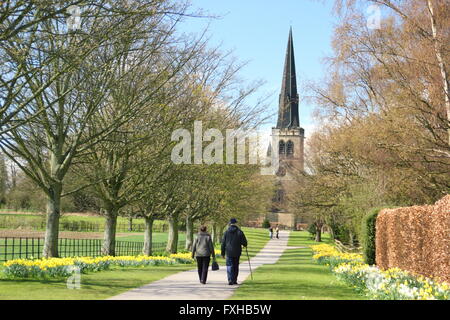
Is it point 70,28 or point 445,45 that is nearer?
point 70,28

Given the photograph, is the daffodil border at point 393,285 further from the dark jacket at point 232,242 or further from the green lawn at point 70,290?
the green lawn at point 70,290

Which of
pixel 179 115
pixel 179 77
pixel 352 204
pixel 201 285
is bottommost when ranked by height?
pixel 201 285

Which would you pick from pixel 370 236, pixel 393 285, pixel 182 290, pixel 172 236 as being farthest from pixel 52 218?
pixel 172 236

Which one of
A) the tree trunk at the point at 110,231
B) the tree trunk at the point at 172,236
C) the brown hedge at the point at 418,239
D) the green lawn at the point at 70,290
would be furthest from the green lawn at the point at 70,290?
the tree trunk at the point at 172,236

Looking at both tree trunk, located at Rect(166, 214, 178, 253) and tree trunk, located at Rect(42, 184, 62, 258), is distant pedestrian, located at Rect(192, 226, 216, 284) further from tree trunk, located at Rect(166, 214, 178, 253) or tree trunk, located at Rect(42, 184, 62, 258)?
A: tree trunk, located at Rect(166, 214, 178, 253)

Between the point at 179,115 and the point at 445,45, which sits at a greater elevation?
the point at 445,45

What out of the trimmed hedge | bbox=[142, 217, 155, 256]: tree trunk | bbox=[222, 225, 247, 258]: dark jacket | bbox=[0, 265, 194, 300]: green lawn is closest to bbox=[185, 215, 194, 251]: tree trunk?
bbox=[142, 217, 155, 256]: tree trunk

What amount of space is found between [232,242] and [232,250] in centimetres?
20

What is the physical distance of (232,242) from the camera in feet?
46.2
